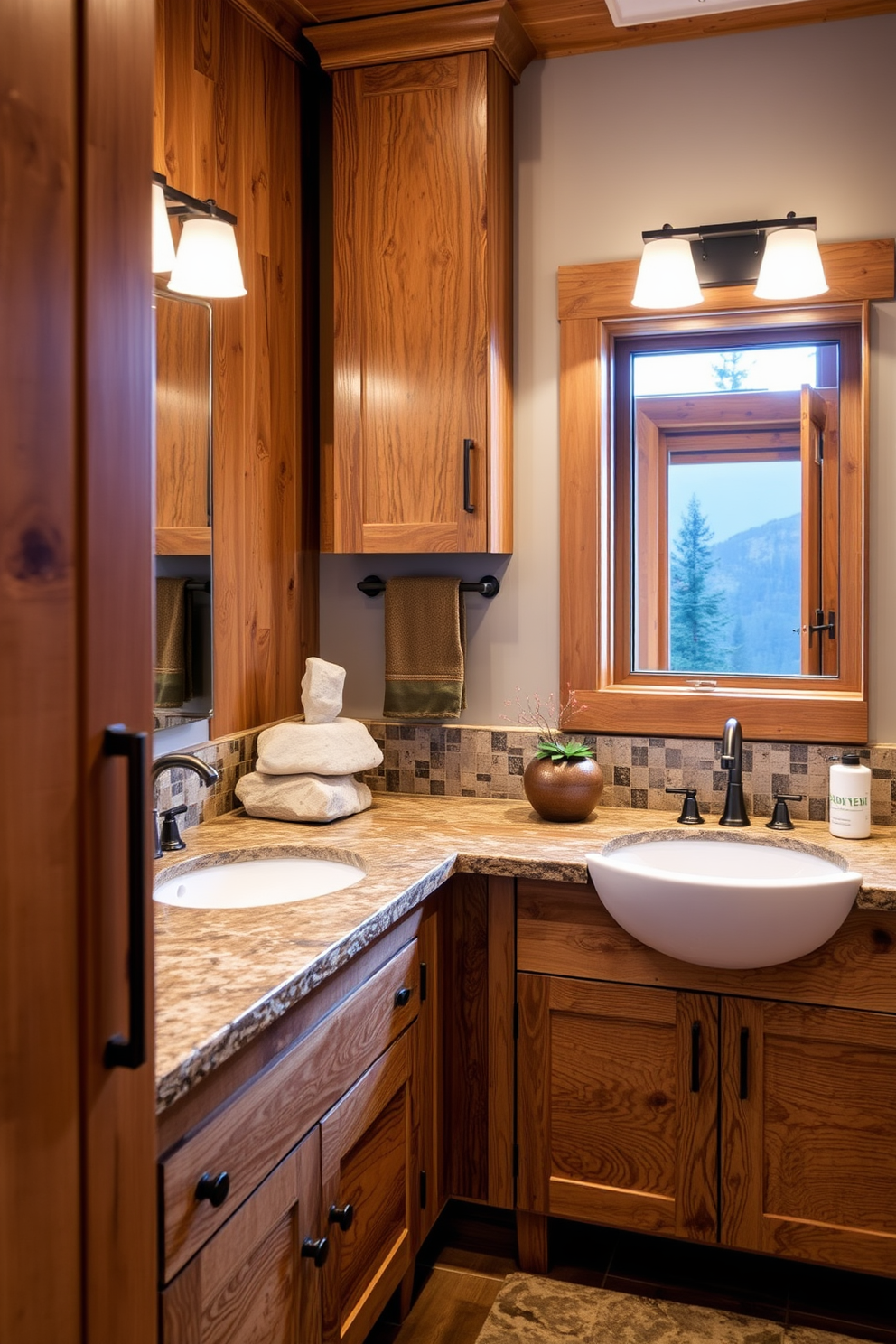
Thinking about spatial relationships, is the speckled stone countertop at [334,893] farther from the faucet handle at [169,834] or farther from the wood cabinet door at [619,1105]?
the wood cabinet door at [619,1105]

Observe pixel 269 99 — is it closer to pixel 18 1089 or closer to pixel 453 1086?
pixel 453 1086

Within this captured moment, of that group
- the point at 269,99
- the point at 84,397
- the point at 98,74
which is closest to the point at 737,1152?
the point at 84,397

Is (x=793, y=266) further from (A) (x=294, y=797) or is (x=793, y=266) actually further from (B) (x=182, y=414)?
(A) (x=294, y=797)

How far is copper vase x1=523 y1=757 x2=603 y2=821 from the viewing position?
2.41m

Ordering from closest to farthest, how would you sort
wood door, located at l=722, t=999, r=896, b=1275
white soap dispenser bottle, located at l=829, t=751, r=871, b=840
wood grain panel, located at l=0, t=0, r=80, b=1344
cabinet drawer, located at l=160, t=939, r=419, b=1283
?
wood grain panel, located at l=0, t=0, r=80, b=1344 < cabinet drawer, located at l=160, t=939, r=419, b=1283 < wood door, located at l=722, t=999, r=896, b=1275 < white soap dispenser bottle, located at l=829, t=751, r=871, b=840

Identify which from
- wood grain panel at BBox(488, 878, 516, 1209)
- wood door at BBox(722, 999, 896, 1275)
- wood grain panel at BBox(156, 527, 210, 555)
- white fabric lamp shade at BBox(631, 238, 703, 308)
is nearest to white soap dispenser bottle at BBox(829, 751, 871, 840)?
wood door at BBox(722, 999, 896, 1275)

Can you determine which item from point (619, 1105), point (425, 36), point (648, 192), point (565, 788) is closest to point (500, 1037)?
point (619, 1105)

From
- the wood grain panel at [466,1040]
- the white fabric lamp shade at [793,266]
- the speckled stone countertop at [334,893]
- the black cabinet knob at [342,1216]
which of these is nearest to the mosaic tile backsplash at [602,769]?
the speckled stone countertop at [334,893]

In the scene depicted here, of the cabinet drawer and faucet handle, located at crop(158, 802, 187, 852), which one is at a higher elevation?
faucet handle, located at crop(158, 802, 187, 852)

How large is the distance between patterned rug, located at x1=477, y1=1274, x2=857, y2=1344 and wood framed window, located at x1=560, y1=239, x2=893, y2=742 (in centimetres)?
113

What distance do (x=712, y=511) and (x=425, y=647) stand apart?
732 mm

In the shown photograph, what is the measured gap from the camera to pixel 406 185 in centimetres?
255

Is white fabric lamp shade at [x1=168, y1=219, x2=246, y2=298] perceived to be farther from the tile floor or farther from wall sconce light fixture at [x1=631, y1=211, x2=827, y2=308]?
the tile floor

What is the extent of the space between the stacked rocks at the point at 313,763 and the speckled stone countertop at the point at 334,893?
0.13 feet
